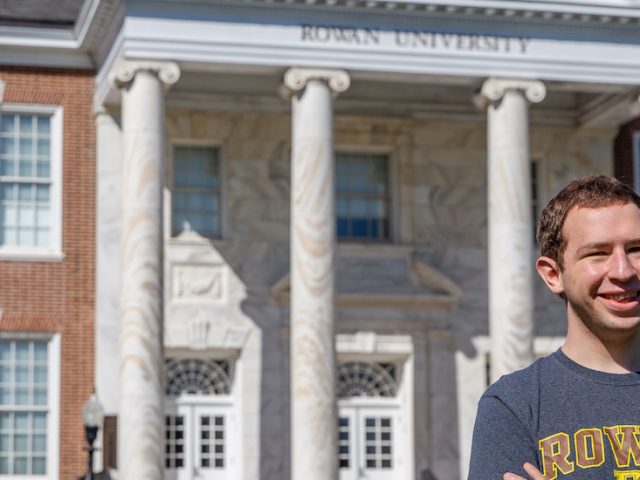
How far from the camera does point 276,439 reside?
2709cm

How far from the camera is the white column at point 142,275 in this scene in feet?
73.9

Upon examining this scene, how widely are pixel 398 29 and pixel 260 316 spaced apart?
6118 millimetres

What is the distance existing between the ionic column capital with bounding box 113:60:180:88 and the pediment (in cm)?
578

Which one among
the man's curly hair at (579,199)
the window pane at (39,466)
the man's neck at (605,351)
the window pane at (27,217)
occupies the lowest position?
the window pane at (39,466)

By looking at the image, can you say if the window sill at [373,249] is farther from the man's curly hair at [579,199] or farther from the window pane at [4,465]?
the man's curly hair at [579,199]

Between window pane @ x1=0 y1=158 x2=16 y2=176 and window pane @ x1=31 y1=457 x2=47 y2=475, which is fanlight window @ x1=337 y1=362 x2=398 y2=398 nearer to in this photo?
window pane @ x1=31 y1=457 x2=47 y2=475

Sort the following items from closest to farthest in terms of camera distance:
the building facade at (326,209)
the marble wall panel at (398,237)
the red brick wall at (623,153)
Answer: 1. the building facade at (326,209)
2. the marble wall panel at (398,237)
3. the red brick wall at (623,153)

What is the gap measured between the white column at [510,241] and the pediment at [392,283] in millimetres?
3609

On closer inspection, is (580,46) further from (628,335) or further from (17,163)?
(628,335)

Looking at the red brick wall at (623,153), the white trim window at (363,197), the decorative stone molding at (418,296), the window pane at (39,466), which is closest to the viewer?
the window pane at (39,466)

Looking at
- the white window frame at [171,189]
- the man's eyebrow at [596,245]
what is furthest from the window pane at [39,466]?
the man's eyebrow at [596,245]

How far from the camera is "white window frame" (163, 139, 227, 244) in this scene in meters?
27.2

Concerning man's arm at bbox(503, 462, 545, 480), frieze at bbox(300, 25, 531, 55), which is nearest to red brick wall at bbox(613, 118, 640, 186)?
frieze at bbox(300, 25, 531, 55)

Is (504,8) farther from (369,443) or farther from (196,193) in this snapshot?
(369,443)
